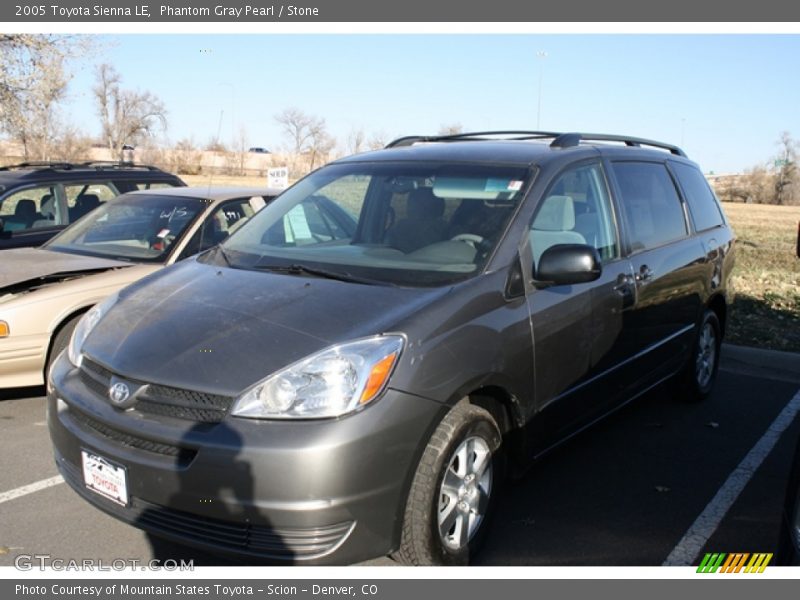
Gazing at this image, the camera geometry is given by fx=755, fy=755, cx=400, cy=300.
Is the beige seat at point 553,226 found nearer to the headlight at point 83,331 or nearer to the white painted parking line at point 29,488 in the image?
the headlight at point 83,331

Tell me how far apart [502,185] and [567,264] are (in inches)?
24.7

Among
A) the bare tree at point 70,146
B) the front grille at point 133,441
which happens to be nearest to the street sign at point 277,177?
the front grille at point 133,441

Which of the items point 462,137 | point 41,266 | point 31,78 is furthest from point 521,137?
point 31,78

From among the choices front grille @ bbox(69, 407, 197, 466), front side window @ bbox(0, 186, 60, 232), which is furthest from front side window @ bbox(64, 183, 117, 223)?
front grille @ bbox(69, 407, 197, 466)

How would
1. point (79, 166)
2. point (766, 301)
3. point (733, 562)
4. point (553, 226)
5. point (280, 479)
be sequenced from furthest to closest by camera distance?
point (766, 301) < point (79, 166) < point (553, 226) < point (733, 562) < point (280, 479)

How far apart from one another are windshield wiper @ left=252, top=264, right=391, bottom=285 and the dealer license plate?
122cm

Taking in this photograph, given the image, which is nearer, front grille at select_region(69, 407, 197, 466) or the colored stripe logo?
front grille at select_region(69, 407, 197, 466)

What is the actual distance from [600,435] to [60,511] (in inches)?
133

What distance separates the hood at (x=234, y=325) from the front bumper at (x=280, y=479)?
211mm

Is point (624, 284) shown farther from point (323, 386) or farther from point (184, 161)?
point (184, 161)

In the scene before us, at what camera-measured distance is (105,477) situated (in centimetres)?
304

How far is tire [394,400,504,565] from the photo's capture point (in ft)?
9.84

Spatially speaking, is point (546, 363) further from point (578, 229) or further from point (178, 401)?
point (178, 401)

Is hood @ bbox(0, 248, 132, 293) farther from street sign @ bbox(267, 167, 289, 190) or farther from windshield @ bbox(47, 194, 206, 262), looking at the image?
street sign @ bbox(267, 167, 289, 190)
